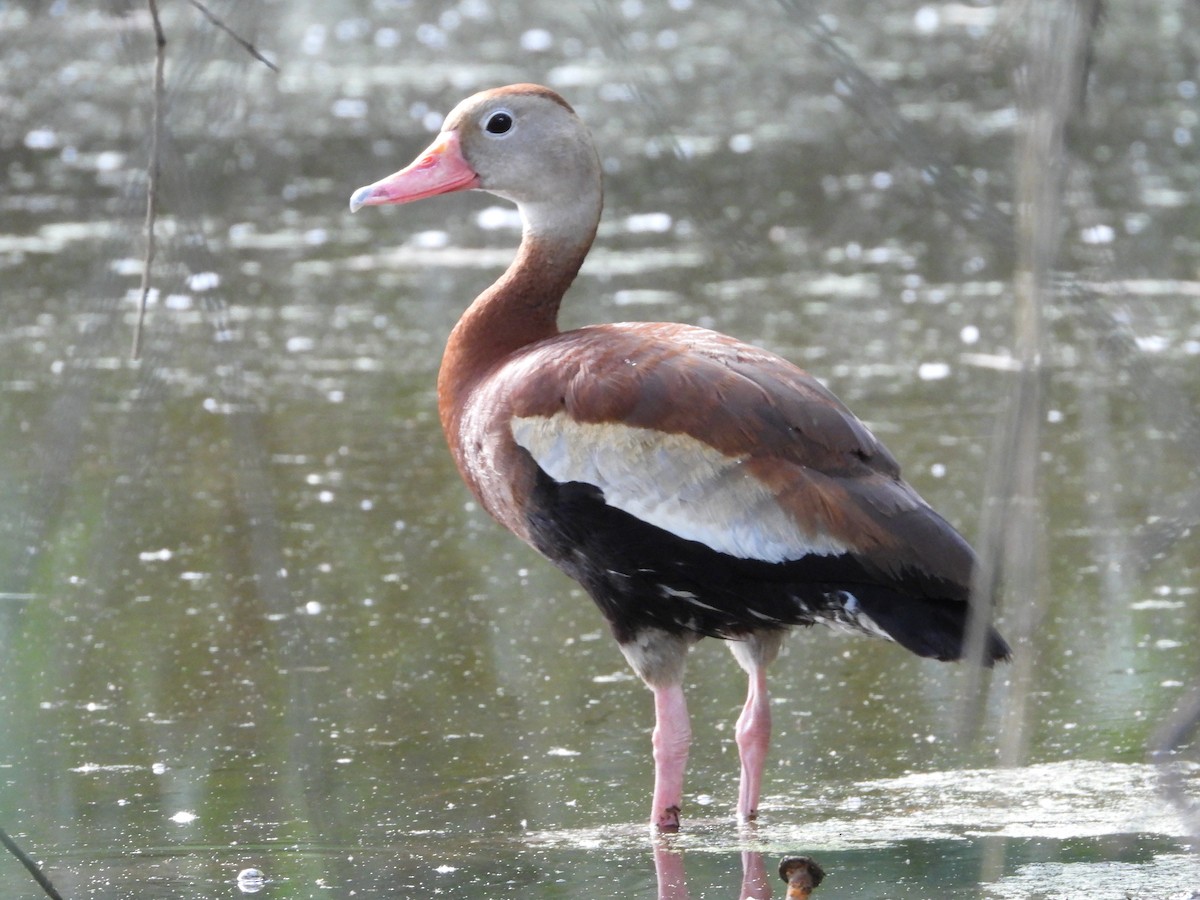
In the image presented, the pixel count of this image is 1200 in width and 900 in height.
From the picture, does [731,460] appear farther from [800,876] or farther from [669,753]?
[800,876]

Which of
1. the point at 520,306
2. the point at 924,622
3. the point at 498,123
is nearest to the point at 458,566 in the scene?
the point at 520,306

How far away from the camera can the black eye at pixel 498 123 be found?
14.0 ft

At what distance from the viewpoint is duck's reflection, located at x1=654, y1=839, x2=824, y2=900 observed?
313cm

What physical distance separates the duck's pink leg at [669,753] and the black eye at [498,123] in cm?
140

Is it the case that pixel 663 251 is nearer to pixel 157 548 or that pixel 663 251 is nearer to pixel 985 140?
pixel 985 140

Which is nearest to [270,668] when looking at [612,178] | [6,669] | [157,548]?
[6,669]

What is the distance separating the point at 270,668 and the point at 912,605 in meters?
1.95

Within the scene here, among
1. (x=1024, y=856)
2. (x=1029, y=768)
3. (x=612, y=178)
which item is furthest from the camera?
(x=612, y=178)

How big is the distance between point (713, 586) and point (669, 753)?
0.40m

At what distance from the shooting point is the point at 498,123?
429 cm

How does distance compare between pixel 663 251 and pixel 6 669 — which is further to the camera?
pixel 663 251

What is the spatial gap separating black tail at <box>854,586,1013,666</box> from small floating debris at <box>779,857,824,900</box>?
19.3 inches

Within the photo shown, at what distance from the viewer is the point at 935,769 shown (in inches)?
157

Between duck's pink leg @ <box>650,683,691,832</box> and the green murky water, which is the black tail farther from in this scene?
duck's pink leg @ <box>650,683,691,832</box>
